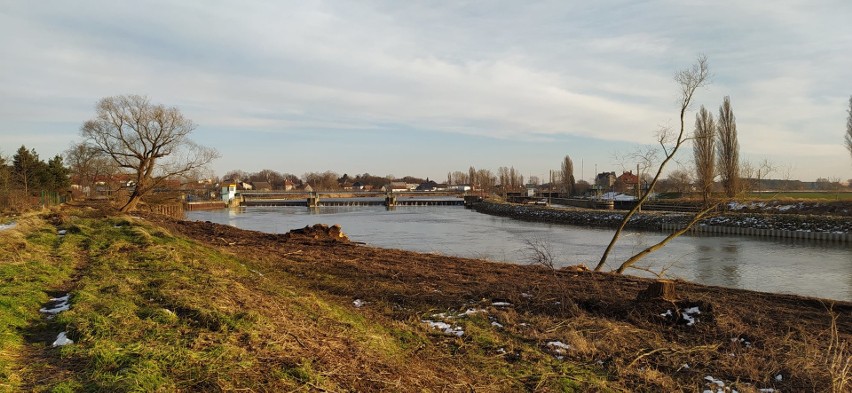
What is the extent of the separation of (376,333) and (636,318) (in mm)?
3740

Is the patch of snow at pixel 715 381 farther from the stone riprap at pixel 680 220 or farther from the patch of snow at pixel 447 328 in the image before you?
the stone riprap at pixel 680 220

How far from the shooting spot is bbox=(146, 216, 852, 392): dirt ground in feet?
17.0

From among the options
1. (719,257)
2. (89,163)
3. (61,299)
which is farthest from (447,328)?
(89,163)

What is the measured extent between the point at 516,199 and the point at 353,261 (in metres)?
88.4

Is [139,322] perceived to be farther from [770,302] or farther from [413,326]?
[770,302]

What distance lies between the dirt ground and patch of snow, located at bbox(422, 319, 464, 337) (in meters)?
0.36

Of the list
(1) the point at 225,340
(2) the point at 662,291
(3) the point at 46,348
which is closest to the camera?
(3) the point at 46,348

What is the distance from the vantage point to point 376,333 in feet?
19.0

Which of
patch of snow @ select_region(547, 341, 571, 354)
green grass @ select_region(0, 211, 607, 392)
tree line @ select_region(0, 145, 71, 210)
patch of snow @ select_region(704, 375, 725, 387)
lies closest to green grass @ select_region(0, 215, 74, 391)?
green grass @ select_region(0, 211, 607, 392)

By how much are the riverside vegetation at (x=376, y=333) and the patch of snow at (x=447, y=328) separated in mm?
26

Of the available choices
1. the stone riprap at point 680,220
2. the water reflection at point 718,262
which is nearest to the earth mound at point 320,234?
the water reflection at point 718,262

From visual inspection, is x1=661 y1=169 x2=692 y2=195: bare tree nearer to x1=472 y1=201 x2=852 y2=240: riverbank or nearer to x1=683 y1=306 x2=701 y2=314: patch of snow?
x1=472 y1=201 x2=852 y2=240: riverbank

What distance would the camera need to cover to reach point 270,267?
35.9ft

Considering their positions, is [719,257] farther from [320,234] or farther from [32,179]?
[32,179]
